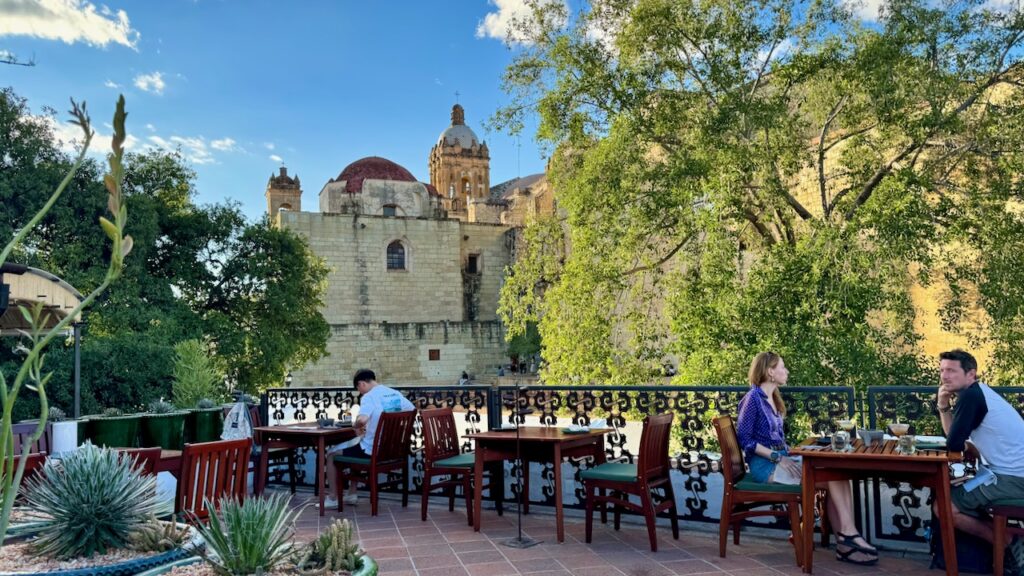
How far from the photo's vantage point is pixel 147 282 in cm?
1711

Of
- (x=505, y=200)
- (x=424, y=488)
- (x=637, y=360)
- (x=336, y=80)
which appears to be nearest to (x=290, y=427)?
(x=424, y=488)

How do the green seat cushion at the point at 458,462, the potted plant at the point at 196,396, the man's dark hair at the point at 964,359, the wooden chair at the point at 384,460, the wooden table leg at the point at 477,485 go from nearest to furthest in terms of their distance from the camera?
the man's dark hair at the point at 964,359 < the wooden table leg at the point at 477,485 < the green seat cushion at the point at 458,462 < the wooden chair at the point at 384,460 < the potted plant at the point at 196,396

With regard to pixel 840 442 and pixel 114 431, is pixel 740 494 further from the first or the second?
pixel 114 431

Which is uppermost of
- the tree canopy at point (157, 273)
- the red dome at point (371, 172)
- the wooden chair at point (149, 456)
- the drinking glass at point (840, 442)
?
the red dome at point (371, 172)

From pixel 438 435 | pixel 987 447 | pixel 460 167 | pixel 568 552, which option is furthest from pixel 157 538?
pixel 460 167

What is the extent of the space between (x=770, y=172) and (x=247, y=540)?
9185mm

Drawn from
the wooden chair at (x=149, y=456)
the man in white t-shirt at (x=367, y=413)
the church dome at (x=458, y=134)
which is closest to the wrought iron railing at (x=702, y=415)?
the man in white t-shirt at (x=367, y=413)

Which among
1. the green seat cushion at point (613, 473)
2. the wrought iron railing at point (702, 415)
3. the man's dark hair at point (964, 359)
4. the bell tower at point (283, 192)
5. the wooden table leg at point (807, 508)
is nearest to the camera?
the man's dark hair at point (964, 359)

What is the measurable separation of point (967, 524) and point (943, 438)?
63 centimetres

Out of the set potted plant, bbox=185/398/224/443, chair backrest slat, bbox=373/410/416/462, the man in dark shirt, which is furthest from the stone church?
the man in dark shirt

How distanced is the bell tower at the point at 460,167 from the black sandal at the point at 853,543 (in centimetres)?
4766

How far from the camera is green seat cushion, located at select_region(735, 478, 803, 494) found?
4434mm

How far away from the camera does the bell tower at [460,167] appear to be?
5275 centimetres

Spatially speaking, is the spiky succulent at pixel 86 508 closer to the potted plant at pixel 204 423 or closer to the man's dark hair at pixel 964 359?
the man's dark hair at pixel 964 359
